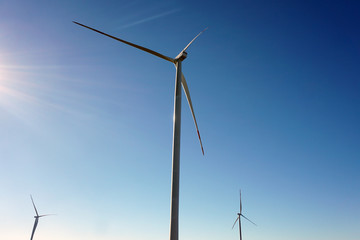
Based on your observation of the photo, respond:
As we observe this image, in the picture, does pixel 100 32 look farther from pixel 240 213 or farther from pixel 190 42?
pixel 240 213

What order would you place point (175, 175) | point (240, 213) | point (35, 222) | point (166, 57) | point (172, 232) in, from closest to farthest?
point (172, 232), point (175, 175), point (166, 57), point (35, 222), point (240, 213)

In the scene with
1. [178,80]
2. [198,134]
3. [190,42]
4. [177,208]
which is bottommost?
[177,208]

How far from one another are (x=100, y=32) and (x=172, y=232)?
676 inches

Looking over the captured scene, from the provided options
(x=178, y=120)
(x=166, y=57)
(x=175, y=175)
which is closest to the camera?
(x=175, y=175)

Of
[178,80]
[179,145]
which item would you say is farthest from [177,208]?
[178,80]

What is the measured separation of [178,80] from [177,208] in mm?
10386

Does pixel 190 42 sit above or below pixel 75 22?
above

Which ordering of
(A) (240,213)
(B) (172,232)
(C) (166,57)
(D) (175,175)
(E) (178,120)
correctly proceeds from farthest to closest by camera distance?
1. (A) (240,213)
2. (C) (166,57)
3. (E) (178,120)
4. (D) (175,175)
5. (B) (172,232)

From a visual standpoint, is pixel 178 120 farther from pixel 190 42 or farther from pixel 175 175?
pixel 190 42

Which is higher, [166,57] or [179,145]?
[166,57]

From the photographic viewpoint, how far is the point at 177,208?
47.9 ft

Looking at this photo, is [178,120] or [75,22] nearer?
[178,120]

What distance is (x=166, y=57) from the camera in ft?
78.7

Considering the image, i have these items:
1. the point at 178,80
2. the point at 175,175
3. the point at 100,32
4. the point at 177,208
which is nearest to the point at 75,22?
the point at 100,32
